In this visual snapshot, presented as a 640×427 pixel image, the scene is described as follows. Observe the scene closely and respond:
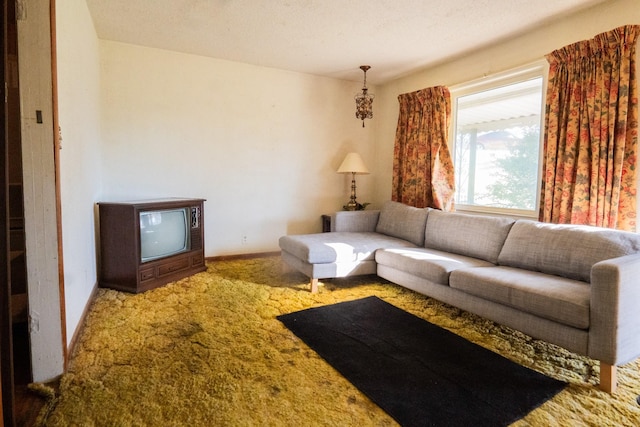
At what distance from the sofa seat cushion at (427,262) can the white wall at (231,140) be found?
1.76 meters

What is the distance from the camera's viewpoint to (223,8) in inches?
108

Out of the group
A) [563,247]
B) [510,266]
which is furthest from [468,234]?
[563,247]

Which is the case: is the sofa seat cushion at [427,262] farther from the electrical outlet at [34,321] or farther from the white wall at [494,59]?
the electrical outlet at [34,321]

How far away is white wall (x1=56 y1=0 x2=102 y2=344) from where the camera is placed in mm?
1924

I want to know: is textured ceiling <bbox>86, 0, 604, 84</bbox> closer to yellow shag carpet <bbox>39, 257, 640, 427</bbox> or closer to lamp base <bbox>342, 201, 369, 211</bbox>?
lamp base <bbox>342, 201, 369, 211</bbox>

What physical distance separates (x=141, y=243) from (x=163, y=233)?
23 cm

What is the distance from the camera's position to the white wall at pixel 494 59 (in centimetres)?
254

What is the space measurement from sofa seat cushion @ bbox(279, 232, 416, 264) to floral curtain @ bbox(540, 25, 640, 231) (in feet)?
4.43

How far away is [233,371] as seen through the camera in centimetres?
180

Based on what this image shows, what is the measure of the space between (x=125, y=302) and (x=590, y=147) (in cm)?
373

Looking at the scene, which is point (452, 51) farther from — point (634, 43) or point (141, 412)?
point (141, 412)

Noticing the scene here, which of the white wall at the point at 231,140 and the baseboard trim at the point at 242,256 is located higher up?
the white wall at the point at 231,140

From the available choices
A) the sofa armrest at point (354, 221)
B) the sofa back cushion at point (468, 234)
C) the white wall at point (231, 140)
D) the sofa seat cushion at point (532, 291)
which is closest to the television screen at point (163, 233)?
the white wall at point (231, 140)

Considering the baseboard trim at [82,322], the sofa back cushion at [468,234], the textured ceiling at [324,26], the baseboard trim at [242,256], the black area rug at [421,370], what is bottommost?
the black area rug at [421,370]
